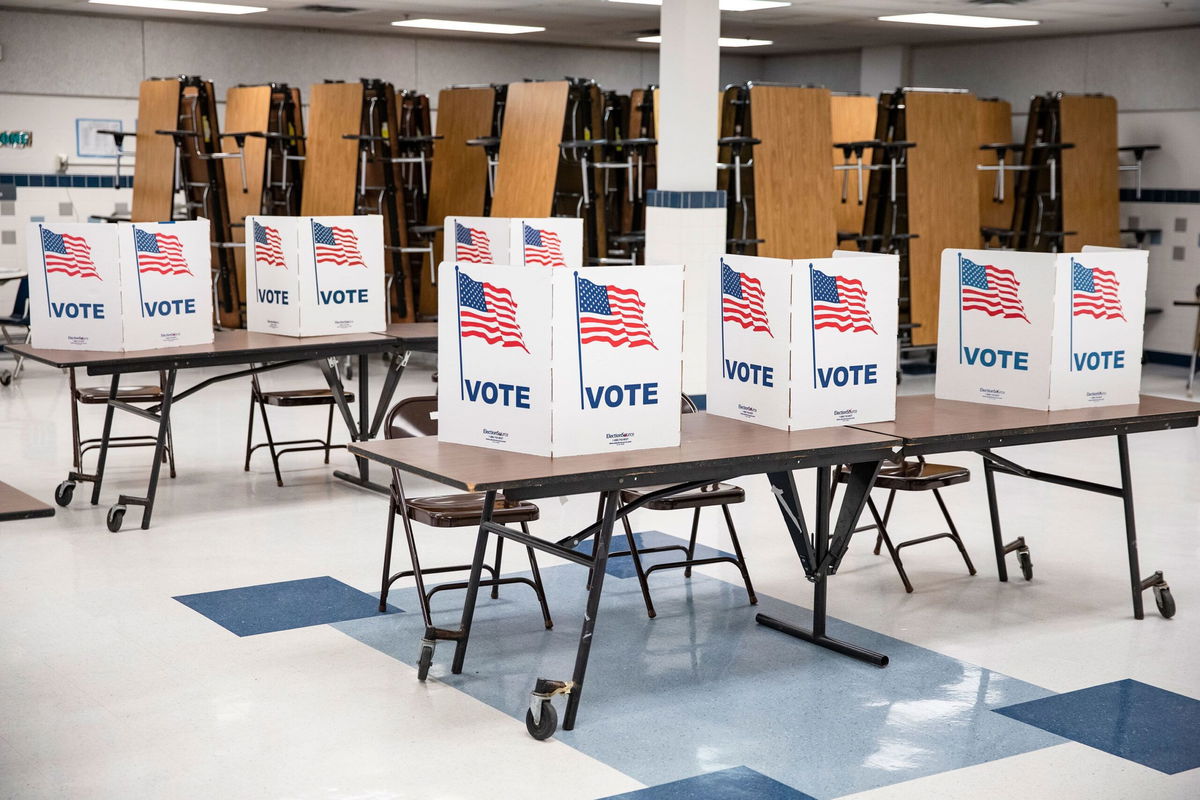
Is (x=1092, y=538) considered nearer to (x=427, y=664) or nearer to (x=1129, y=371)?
(x=1129, y=371)

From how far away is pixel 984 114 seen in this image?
11.9m

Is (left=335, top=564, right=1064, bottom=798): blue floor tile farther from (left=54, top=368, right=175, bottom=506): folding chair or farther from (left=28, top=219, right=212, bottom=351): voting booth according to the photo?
(left=54, top=368, right=175, bottom=506): folding chair

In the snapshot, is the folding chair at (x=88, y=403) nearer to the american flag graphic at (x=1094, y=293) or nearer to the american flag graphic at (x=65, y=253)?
the american flag graphic at (x=65, y=253)

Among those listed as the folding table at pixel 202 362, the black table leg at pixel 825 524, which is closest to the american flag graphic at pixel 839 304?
the black table leg at pixel 825 524

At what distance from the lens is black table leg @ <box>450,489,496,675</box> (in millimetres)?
4078

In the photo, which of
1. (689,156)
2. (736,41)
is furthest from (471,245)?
(736,41)

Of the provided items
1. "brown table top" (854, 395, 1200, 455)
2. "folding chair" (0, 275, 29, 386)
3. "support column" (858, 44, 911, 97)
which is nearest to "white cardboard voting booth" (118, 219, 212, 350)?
"brown table top" (854, 395, 1200, 455)

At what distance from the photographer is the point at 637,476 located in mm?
3828

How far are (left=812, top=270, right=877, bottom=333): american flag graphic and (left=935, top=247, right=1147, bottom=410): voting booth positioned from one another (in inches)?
23.7

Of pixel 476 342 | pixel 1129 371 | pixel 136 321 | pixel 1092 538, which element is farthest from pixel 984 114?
pixel 476 342

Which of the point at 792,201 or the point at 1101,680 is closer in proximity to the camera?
the point at 1101,680

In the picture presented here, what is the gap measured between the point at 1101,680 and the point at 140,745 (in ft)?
9.32

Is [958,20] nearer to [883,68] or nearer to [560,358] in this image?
[883,68]

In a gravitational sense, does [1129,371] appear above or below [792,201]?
below
